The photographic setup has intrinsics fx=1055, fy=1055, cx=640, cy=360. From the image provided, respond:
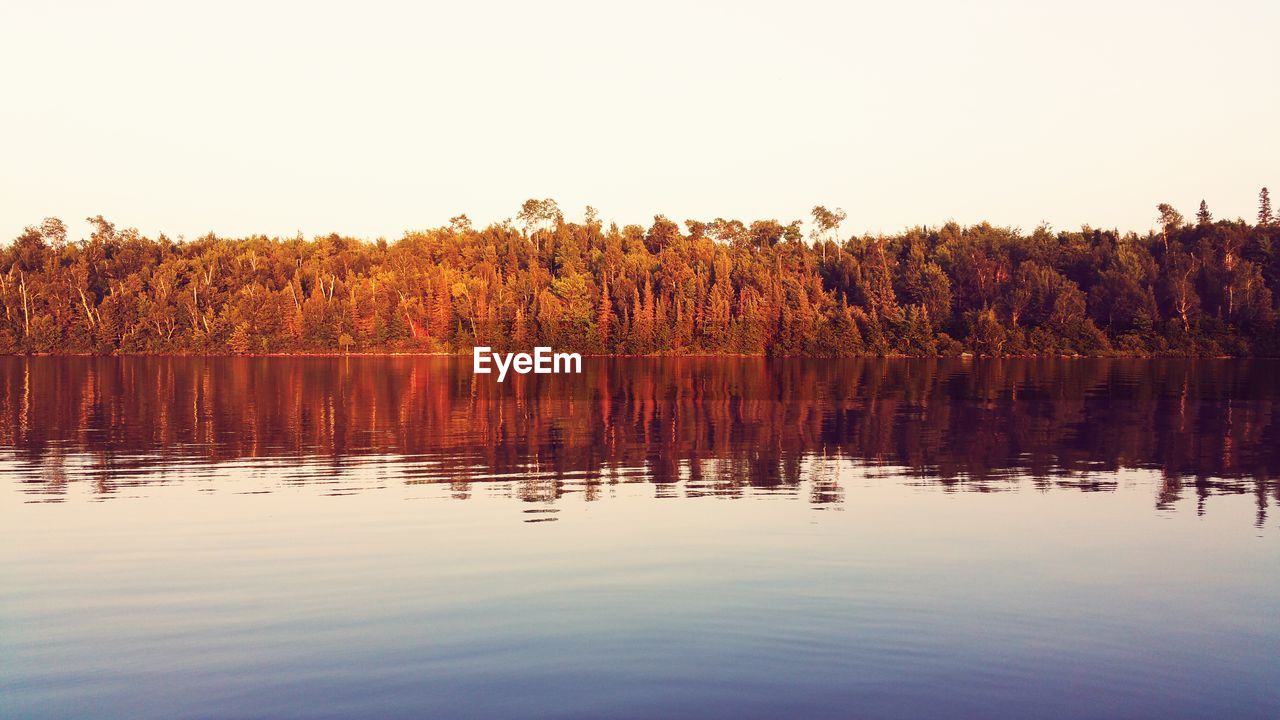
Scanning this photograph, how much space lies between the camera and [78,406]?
48594mm

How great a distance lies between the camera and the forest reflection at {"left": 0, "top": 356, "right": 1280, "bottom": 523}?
2570 centimetres

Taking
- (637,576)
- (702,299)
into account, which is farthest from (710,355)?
(637,576)

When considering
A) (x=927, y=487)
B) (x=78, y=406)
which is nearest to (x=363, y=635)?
(x=927, y=487)

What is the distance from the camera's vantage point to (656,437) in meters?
35.2

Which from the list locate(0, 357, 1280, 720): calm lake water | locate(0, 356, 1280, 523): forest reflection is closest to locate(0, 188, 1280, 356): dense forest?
locate(0, 356, 1280, 523): forest reflection

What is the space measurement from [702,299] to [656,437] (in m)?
128

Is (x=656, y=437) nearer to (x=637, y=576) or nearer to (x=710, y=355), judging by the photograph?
(x=637, y=576)

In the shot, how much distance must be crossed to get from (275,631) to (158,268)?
589 feet

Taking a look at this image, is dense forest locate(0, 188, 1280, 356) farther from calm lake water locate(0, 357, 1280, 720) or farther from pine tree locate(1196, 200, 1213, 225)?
calm lake water locate(0, 357, 1280, 720)

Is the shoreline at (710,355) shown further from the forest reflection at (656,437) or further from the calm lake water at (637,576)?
the calm lake water at (637,576)

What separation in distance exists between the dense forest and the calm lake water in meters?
122

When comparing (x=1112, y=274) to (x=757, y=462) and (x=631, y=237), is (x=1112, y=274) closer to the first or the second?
(x=631, y=237)

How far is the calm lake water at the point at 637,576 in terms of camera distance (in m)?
10.6

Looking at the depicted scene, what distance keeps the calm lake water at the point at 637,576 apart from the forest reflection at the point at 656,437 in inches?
11.0
